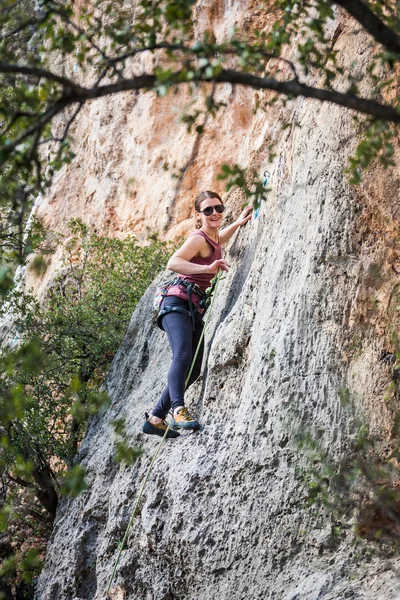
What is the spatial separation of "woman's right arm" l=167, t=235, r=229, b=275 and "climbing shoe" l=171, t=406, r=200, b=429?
1166mm

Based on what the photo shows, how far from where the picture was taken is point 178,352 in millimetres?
6328

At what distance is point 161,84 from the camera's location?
11.1 ft

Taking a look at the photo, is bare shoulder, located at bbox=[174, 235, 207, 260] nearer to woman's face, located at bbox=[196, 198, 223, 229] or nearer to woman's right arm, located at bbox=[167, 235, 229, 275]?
woman's right arm, located at bbox=[167, 235, 229, 275]

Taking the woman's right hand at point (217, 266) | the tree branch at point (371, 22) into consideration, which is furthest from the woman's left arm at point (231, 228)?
the tree branch at point (371, 22)

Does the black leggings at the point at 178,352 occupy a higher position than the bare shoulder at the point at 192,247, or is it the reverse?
the bare shoulder at the point at 192,247

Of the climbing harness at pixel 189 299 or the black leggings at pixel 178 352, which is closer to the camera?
the black leggings at pixel 178 352

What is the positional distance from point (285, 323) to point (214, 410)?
986 millimetres

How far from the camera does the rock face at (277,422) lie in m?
5.04

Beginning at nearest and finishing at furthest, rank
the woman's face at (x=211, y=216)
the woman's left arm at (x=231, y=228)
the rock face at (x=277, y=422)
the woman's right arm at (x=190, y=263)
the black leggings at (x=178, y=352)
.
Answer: the rock face at (x=277, y=422) < the black leggings at (x=178, y=352) < the woman's right arm at (x=190, y=263) < the woman's face at (x=211, y=216) < the woman's left arm at (x=231, y=228)

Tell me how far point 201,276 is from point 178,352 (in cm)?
82

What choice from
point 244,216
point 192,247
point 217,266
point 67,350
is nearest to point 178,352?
point 217,266

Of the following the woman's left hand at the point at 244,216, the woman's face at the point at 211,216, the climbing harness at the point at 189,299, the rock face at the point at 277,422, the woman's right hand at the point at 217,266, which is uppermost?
the woman's left hand at the point at 244,216

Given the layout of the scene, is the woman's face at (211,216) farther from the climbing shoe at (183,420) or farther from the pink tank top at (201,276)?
the climbing shoe at (183,420)

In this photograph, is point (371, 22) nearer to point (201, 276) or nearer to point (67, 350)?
point (201, 276)
